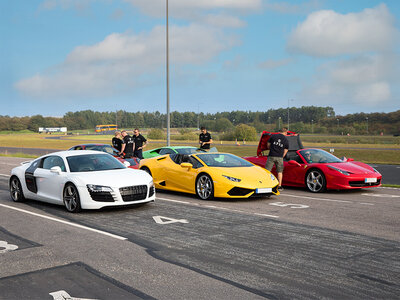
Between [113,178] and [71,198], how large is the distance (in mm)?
944

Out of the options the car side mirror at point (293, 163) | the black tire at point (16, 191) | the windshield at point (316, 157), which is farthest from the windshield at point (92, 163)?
the windshield at point (316, 157)

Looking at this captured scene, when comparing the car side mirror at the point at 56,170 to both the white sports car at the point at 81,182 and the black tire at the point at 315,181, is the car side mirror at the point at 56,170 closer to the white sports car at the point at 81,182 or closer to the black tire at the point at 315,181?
the white sports car at the point at 81,182

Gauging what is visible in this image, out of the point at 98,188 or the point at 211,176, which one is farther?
the point at 211,176

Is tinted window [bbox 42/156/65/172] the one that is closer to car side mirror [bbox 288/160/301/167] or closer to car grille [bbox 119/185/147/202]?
car grille [bbox 119/185/147/202]

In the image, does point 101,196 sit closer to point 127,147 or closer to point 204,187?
point 204,187

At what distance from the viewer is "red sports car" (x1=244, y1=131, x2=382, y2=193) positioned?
40.4 ft

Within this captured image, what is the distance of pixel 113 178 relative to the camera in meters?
9.13

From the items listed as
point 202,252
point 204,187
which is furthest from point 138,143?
point 202,252

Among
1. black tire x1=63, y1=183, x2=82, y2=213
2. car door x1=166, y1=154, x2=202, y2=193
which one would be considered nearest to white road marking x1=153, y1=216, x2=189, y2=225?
black tire x1=63, y1=183, x2=82, y2=213

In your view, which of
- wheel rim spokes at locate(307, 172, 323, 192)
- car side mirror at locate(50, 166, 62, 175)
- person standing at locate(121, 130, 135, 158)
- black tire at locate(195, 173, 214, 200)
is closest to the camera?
car side mirror at locate(50, 166, 62, 175)

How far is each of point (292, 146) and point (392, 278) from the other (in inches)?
369

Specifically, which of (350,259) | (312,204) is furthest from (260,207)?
(350,259)

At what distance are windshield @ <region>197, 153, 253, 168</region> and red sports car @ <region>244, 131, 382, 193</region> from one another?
1.83 meters

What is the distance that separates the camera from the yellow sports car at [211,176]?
418 inches
